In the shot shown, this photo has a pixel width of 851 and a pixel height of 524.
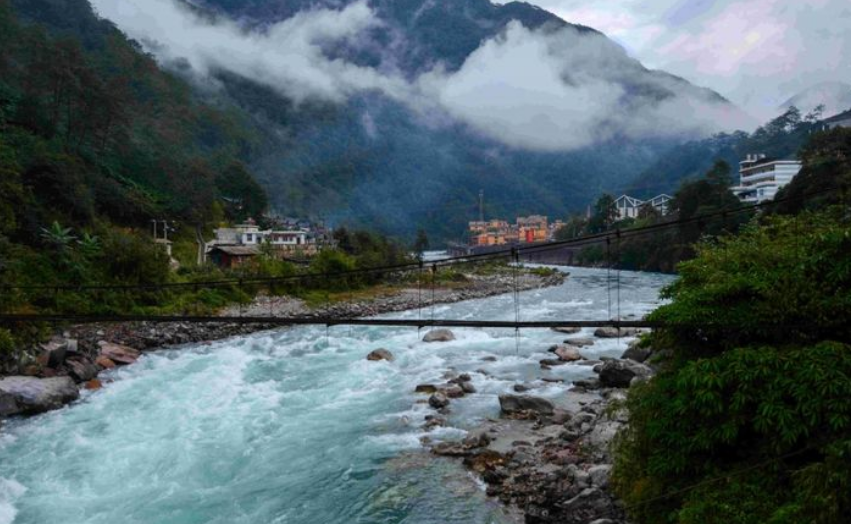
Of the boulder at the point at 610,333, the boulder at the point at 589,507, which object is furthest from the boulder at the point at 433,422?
the boulder at the point at 610,333

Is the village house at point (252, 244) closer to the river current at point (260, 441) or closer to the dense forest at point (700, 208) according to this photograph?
the river current at point (260, 441)

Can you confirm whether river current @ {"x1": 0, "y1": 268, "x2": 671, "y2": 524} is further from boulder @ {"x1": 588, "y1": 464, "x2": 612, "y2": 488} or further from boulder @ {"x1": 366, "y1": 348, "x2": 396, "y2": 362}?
boulder @ {"x1": 588, "y1": 464, "x2": 612, "y2": 488}

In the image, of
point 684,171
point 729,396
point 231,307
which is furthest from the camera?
point 684,171

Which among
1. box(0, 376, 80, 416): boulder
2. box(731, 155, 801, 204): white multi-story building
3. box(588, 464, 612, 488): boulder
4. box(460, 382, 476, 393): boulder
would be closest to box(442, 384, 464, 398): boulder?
box(460, 382, 476, 393): boulder

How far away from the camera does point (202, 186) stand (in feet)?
128

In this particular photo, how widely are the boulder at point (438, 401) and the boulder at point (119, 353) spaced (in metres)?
8.81

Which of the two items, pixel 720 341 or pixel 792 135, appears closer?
pixel 720 341

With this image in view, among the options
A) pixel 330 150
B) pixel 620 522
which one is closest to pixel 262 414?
pixel 620 522

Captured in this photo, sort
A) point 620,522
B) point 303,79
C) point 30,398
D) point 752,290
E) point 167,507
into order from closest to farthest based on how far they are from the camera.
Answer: point 752,290
point 620,522
point 167,507
point 30,398
point 303,79

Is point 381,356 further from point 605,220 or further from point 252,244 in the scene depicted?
point 605,220

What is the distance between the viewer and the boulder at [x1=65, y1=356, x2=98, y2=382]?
13539 mm

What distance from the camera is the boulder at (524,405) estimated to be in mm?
11094

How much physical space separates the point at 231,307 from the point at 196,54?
102 metres

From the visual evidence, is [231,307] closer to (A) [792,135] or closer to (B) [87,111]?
(B) [87,111]
